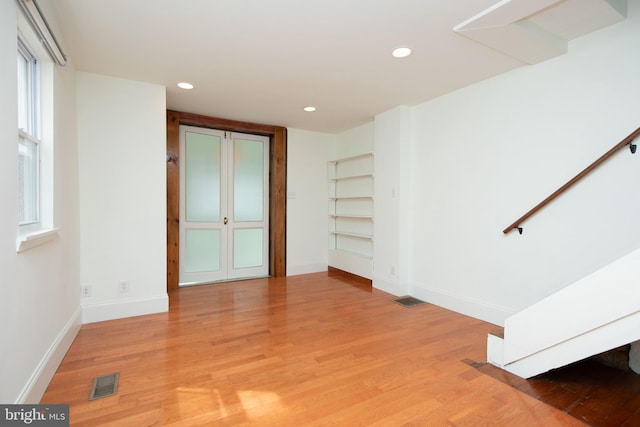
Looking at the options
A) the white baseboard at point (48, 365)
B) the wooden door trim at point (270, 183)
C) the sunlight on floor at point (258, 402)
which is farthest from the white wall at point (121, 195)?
the sunlight on floor at point (258, 402)

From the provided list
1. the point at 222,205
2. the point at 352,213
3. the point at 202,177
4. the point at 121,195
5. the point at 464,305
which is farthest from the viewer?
the point at 352,213

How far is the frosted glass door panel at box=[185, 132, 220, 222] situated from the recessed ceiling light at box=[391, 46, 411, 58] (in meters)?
3.01

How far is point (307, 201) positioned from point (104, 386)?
148 inches

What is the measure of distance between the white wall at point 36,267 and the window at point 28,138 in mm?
131

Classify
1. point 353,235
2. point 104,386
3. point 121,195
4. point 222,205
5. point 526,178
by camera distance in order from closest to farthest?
point 104,386
point 526,178
point 121,195
point 222,205
point 353,235

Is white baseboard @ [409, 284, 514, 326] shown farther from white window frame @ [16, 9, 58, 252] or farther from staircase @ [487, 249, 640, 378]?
white window frame @ [16, 9, 58, 252]

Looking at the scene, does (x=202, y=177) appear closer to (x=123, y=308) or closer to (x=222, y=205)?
(x=222, y=205)

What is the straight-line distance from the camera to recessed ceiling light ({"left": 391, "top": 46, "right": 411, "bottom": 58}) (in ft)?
7.95

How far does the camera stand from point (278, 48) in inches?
95.3

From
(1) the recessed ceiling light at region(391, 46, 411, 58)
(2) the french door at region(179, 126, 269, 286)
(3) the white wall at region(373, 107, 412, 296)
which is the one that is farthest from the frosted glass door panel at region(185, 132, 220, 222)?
(1) the recessed ceiling light at region(391, 46, 411, 58)

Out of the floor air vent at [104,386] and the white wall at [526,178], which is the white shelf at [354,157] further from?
the floor air vent at [104,386]

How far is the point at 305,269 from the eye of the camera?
17.1ft

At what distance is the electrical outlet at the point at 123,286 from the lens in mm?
3098

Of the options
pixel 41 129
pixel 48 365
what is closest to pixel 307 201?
pixel 41 129
